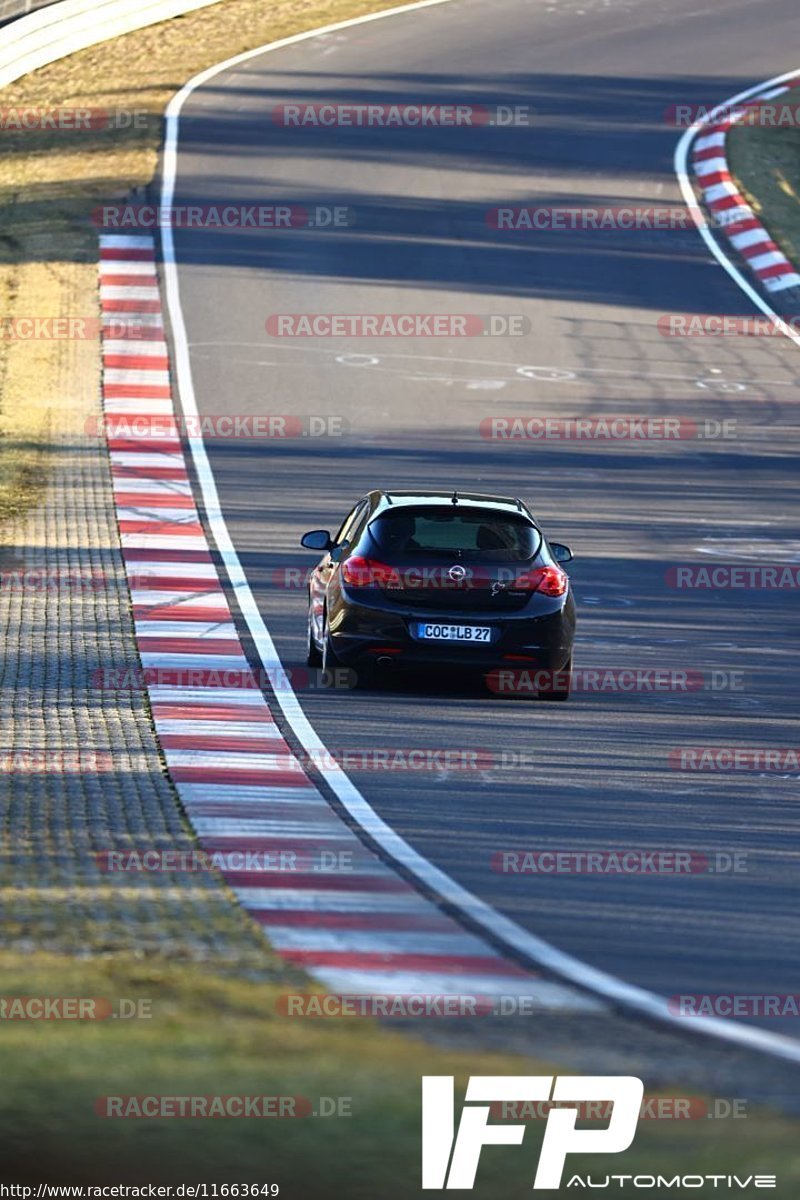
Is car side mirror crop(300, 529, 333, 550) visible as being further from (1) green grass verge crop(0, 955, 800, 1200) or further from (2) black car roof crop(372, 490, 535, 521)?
(1) green grass verge crop(0, 955, 800, 1200)

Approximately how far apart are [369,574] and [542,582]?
1201mm

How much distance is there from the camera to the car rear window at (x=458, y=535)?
14.9 meters

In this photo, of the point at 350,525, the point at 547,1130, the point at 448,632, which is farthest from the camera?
the point at 350,525

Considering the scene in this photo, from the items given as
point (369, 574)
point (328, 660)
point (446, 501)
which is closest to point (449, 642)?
point (369, 574)

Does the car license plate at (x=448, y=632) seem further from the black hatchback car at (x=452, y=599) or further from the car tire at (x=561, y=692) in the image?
the car tire at (x=561, y=692)

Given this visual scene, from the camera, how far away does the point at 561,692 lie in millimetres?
14922

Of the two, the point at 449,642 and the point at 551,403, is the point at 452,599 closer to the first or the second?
the point at 449,642

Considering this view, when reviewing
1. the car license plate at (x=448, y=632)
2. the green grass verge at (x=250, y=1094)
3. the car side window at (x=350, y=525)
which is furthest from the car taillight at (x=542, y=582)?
the green grass verge at (x=250, y=1094)

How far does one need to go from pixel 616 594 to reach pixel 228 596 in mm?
3331

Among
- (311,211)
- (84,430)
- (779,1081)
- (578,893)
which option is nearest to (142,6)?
(311,211)

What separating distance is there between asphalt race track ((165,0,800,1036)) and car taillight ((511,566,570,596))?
817 millimetres

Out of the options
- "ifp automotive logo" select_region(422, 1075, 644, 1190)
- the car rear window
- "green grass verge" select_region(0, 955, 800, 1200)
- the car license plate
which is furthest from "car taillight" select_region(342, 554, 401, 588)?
"ifp automotive logo" select_region(422, 1075, 644, 1190)

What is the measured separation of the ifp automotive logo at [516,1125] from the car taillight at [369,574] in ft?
25.2

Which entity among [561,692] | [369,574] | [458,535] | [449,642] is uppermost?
[458,535]
